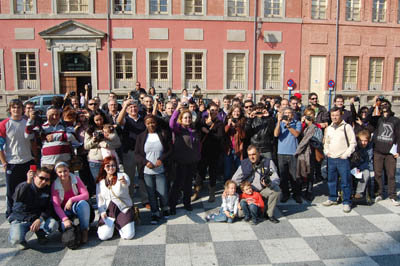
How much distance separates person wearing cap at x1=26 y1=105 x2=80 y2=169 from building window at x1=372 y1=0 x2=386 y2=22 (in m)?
21.1

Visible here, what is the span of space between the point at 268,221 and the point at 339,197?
1.64 m

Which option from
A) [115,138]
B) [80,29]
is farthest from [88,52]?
[115,138]

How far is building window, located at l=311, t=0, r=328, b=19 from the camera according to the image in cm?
1919

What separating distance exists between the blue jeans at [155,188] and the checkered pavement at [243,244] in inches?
11.7

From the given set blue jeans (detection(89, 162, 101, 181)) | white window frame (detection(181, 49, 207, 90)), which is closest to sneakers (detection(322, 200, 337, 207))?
blue jeans (detection(89, 162, 101, 181))

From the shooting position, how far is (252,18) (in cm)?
1869

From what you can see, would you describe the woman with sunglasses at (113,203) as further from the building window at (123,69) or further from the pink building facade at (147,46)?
the building window at (123,69)

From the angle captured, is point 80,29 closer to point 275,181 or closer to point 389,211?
point 275,181

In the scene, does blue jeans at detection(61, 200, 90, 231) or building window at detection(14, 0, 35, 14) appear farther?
building window at detection(14, 0, 35, 14)

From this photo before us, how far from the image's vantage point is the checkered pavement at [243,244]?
368 cm

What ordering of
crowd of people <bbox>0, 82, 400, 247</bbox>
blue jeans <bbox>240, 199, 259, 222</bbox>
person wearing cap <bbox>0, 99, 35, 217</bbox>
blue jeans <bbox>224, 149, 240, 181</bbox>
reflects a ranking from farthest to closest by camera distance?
blue jeans <bbox>224, 149, 240, 181</bbox>, blue jeans <bbox>240, 199, 259, 222</bbox>, person wearing cap <bbox>0, 99, 35, 217</bbox>, crowd of people <bbox>0, 82, 400, 247</bbox>

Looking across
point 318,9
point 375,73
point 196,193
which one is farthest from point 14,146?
point 375,73

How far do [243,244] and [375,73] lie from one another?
20.2 metres

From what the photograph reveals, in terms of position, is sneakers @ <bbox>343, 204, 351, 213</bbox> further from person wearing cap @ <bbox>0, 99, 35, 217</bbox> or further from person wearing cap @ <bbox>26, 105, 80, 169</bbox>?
person wearing cap @ <bbox>0, 99, 35, 217</bbox>
